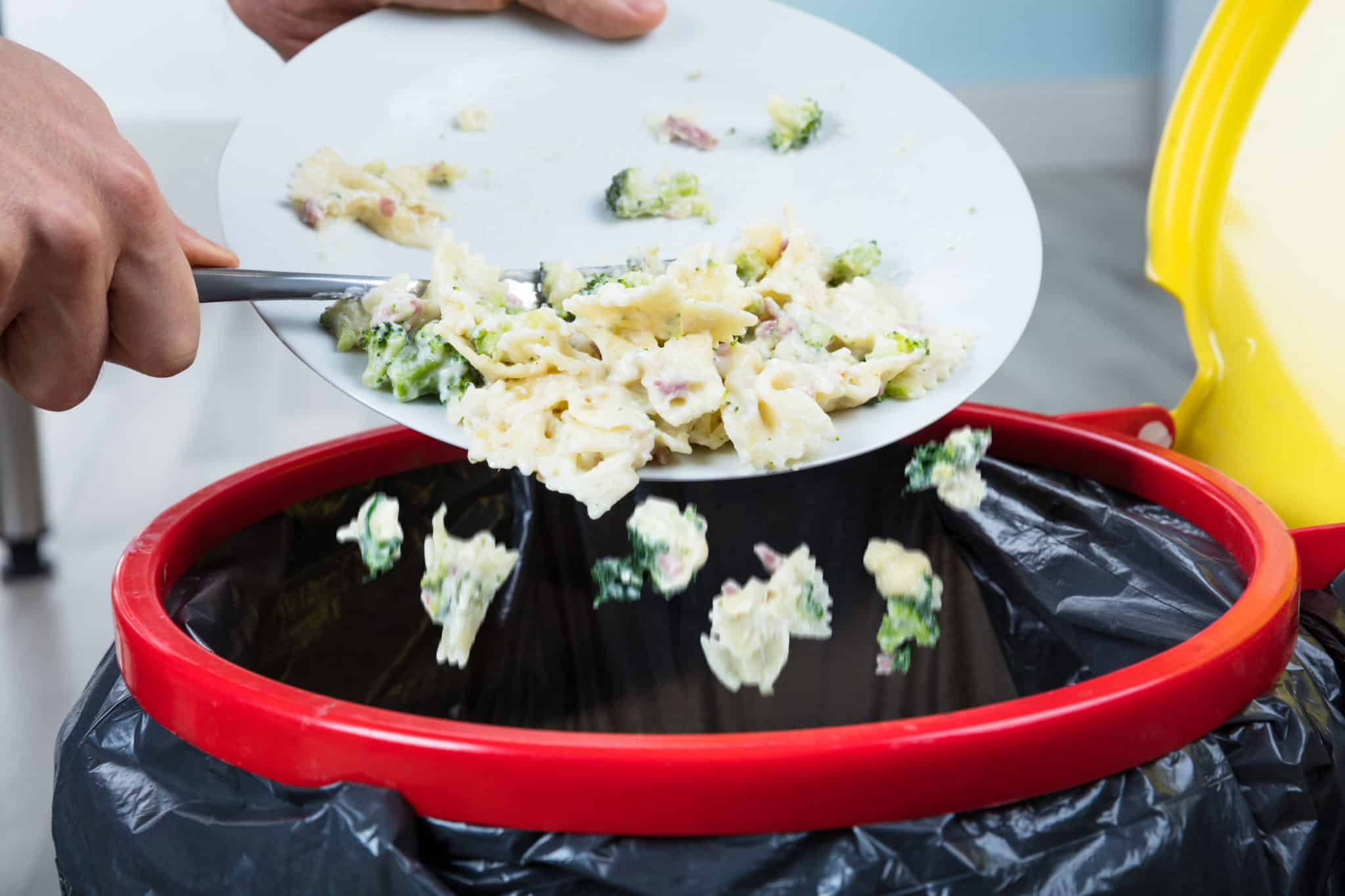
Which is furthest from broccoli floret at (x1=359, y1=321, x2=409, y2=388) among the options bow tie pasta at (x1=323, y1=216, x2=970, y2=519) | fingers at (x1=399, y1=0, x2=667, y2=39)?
fingers at (x1=399, y1=0, x2=667, y2=39)

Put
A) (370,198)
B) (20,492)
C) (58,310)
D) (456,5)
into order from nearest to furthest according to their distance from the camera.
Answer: (58,310) → (370,198) → (456,5) → (20,492)

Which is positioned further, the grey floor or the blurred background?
the blurred background

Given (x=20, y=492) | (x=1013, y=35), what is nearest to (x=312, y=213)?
(x=20, y=492)

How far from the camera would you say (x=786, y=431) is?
613 millimetres

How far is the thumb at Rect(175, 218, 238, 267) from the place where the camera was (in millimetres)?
645

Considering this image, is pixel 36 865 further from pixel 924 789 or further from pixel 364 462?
pixel 924 789

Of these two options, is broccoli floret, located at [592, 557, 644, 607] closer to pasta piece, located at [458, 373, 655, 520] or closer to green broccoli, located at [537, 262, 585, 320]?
pasta piece, located at [458, 373, 655, 520]

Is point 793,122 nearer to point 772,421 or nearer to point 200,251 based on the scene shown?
point 772,421

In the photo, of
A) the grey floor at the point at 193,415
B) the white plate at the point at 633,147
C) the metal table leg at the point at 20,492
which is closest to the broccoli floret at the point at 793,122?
the white plate at the point at 633,147

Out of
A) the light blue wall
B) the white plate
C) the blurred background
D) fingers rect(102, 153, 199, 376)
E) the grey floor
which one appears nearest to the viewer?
fingers rect(102, 153, 199, 376)

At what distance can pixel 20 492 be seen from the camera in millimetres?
1501

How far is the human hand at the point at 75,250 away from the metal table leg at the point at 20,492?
95 cm

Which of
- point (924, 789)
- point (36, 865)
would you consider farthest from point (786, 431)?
point (36, 865)

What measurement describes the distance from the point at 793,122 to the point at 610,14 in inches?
6.0
